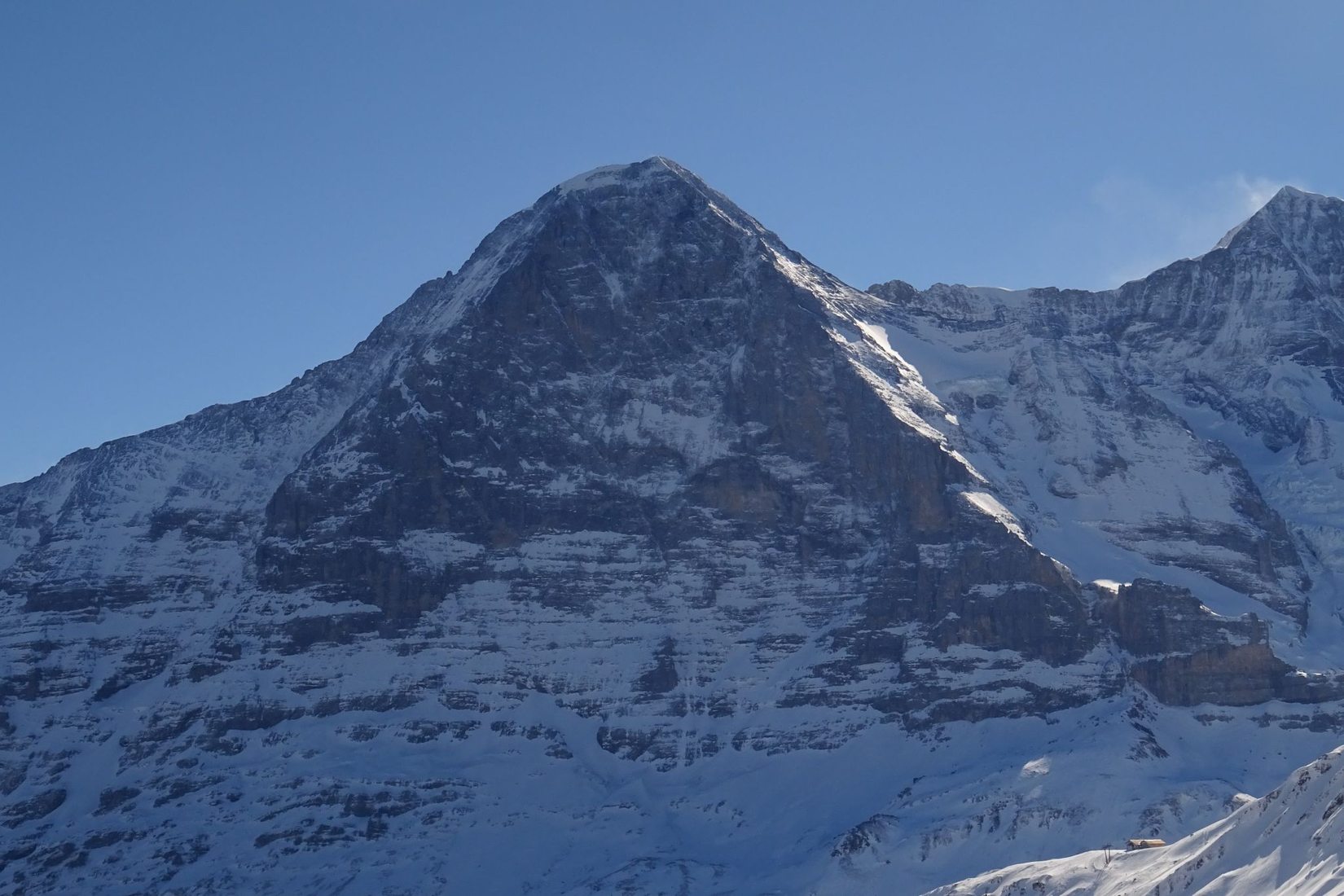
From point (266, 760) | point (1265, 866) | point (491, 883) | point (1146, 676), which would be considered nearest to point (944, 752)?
point (1146, 676)

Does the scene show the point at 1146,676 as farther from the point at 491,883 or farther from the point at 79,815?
the point at 79,815

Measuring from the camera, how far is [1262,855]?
88250 millimetres

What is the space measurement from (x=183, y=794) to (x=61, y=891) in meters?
14.6

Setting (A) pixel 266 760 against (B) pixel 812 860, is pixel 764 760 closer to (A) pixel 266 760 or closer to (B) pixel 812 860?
(B) pixel 812 860

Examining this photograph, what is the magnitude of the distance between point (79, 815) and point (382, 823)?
3104 cm

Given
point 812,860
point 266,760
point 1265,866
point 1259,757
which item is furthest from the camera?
point 266,760

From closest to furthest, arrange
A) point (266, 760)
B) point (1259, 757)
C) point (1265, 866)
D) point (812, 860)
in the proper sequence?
point (1265, 866) → point (812, 860) → point (1259, 757) → point (266, 760)

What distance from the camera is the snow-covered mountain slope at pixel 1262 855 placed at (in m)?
82.4

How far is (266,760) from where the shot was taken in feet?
639

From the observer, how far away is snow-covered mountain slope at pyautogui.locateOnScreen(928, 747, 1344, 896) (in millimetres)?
82375

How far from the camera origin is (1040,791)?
168 m

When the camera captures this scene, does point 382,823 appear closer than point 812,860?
No

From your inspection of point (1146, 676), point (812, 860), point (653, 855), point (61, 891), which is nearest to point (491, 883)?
point (653, 855)

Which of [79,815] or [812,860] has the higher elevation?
[79,815]
